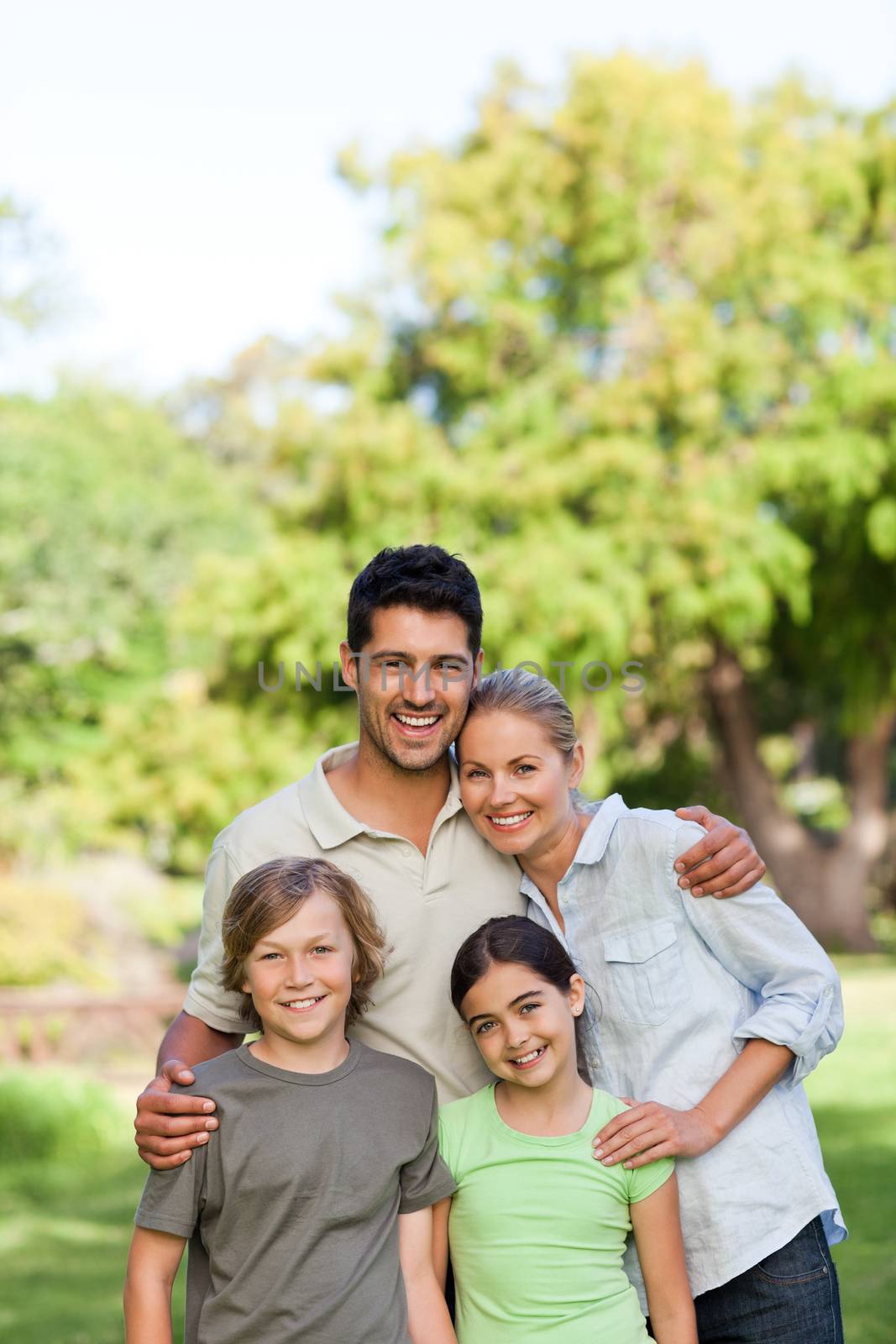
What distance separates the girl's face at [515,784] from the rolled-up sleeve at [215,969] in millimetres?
490

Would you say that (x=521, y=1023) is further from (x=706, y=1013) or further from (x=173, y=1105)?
(x=173, y=1105)

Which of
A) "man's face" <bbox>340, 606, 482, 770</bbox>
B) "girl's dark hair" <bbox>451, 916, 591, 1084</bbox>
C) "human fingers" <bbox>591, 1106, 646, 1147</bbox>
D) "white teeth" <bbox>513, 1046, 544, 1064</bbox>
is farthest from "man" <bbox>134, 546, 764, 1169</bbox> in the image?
"human fingers" <bbox>591, 1106, 646, 1147</bbox>

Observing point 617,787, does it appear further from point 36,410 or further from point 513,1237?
point 513,1237

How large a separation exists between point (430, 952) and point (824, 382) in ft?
45.5

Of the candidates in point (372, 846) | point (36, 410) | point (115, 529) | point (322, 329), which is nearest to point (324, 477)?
point (322, 329)

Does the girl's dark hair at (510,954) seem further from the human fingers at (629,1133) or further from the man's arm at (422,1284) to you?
the man's arm at (422,1284)

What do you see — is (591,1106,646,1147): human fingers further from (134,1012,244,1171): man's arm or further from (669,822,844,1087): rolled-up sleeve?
(134,1012,244,1171): man's arm

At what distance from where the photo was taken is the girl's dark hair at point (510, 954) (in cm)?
262

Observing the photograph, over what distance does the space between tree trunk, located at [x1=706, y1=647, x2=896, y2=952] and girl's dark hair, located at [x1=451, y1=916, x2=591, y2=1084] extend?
51.7 ft

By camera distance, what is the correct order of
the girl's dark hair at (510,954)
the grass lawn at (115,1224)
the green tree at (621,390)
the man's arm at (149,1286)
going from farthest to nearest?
the green tree at (621,390), the grass lawn at (115,1224), the girl's dark hair at (510,954), the man's arm at (149,1286)

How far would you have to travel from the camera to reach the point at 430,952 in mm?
2775

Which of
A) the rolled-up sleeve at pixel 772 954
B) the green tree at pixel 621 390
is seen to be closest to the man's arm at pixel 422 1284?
the rolled-up sleeve at pixel 772 954

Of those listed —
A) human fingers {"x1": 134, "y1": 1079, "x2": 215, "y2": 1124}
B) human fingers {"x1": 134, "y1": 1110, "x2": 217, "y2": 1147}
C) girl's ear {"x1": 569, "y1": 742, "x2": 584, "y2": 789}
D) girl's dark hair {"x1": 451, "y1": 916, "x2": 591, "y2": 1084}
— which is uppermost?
girl's ear {"x1": 569, "y1": 742, "x2": 584, "y2": 789}

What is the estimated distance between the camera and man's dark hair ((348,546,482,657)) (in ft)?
9.15
